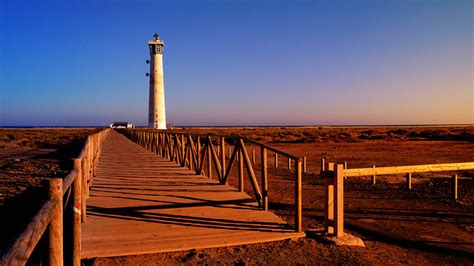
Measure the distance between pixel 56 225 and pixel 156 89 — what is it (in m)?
54.1

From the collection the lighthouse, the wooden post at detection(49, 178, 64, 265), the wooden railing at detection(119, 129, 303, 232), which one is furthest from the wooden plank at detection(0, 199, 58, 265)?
the lighthouse

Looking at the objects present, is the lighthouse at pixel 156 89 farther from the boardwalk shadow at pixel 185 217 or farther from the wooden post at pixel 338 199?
the wooden post at pixel 338 199

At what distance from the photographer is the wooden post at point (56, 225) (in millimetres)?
2559

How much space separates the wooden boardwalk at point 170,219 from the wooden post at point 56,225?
1.90 metres

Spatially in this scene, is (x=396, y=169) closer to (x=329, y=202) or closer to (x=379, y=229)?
(x=379, y=229)

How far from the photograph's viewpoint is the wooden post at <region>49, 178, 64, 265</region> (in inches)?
101

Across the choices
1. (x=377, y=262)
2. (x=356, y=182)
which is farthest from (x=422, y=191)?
(x=377, y=262)

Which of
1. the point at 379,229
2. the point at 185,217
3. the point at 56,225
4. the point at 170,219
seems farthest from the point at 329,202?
the point at 56,225

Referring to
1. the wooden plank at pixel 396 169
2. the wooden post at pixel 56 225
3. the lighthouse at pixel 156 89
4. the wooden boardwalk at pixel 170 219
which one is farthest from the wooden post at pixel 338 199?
the lighthouse at pixel 156 89

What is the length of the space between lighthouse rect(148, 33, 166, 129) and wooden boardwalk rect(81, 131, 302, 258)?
46.8 meters

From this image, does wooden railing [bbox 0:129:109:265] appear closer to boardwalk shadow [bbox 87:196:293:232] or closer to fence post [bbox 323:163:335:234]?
boardwalk shadow [bbox 87:196:293:232]

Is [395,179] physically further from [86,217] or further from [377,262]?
[86,217]

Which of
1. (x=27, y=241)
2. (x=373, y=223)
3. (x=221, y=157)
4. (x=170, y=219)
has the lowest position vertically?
(x=373, y=223)

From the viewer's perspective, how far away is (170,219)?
610 cm
